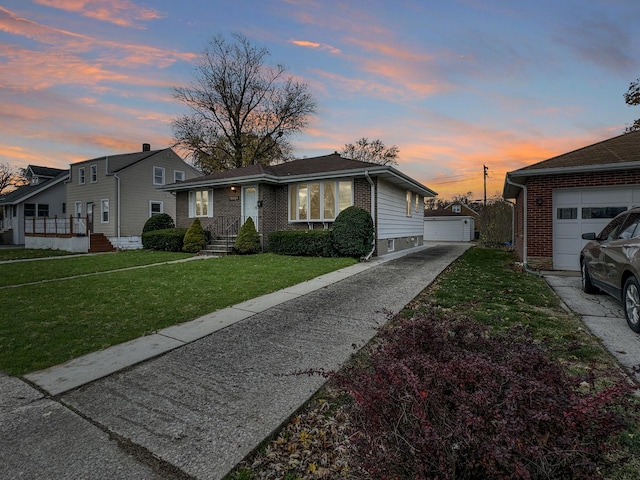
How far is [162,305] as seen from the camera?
223 inches

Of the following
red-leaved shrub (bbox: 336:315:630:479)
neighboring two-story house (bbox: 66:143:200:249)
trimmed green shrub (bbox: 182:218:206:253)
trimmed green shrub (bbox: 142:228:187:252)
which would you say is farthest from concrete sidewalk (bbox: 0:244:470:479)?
neighboring two-story house (bbox: 66:143:200:249)

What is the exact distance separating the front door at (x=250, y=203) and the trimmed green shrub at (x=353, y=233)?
4.70 m

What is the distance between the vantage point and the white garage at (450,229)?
3250 centimetres

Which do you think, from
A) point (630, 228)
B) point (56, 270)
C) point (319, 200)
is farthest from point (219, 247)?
point (630, 228)

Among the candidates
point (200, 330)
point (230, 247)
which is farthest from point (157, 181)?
point (200, 330)

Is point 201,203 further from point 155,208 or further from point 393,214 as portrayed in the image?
point 393,214

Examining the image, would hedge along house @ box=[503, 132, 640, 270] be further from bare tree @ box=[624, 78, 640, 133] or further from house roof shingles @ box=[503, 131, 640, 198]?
bare tree @ box=[624, 78, 640, 133]

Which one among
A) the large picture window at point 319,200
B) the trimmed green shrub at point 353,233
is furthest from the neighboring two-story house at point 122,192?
the trimmed green shrub at point 353,233

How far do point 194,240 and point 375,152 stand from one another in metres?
26.5

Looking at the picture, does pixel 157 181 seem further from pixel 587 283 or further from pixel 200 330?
pixel 587 283

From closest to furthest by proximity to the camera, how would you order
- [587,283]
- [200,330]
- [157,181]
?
[200,330]
[587,283]
[157,181]

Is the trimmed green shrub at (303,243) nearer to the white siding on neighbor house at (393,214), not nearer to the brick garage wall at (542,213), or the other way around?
the white siding on neighbor house at (393,214)

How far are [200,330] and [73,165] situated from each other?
26146 mm

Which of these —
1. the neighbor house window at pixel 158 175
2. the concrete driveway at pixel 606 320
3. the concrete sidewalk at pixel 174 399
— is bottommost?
Result: the concrete sidewalk at pixel 174 399
